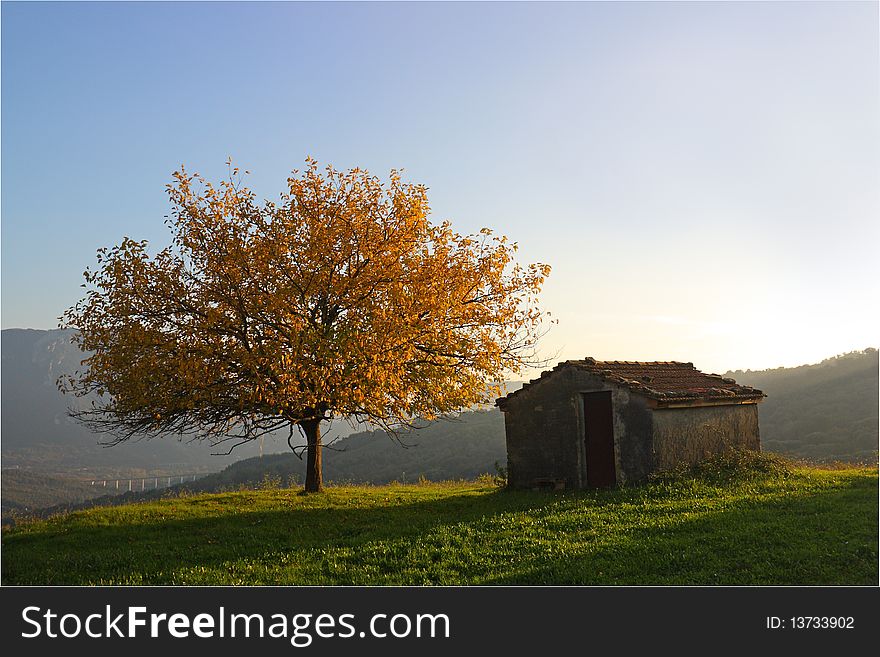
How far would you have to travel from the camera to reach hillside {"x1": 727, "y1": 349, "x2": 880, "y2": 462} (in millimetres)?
45697

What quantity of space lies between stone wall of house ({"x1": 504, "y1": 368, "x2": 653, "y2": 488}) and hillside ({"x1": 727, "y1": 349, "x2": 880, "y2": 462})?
24.1m

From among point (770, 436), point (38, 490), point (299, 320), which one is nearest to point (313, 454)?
point (299, 320)

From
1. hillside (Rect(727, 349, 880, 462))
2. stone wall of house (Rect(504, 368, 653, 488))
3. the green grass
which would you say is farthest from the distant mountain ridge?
the green grass

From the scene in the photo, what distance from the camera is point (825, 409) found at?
5588 cm

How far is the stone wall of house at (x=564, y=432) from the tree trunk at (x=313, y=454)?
6.32 metres

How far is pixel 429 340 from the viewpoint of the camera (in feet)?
71.4

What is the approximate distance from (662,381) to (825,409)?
39.6 metres

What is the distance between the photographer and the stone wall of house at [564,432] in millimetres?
20891

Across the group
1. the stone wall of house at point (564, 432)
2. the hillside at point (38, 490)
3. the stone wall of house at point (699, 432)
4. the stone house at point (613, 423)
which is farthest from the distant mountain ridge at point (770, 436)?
the hillside at point (38, 490)

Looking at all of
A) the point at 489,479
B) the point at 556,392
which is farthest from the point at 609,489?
the point at 489,479

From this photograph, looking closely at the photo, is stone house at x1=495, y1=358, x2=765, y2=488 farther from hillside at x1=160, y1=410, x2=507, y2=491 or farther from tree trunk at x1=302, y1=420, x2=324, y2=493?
hillside at x1=160, y1=410, x2=507, y2=491

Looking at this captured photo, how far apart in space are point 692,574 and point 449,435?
217 ft

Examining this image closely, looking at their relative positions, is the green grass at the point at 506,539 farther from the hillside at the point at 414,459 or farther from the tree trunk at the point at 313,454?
the hillside at the point at 414,459

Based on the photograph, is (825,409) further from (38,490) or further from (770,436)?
(38,490)
